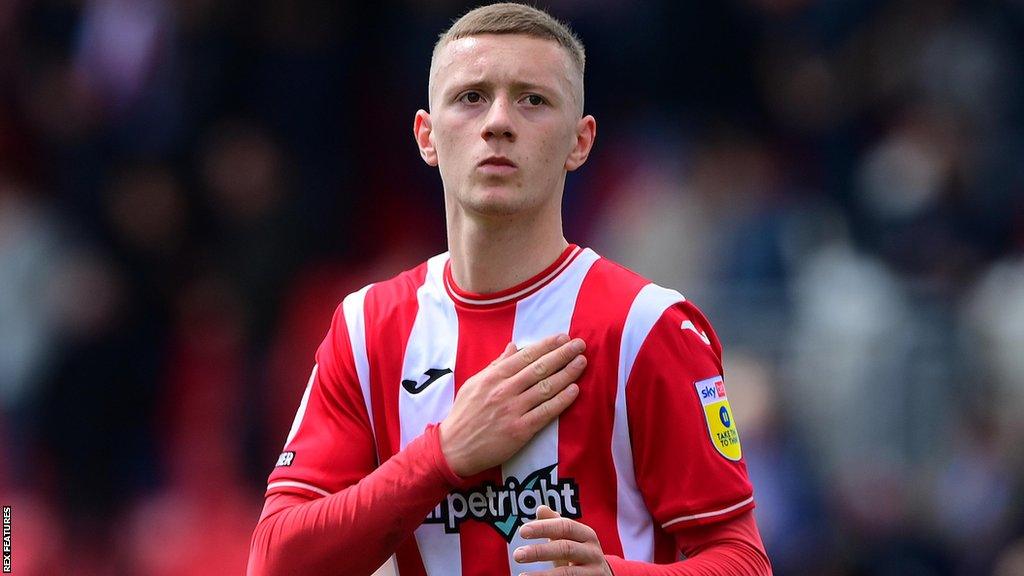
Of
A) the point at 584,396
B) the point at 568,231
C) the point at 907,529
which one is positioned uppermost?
the point at 568,231

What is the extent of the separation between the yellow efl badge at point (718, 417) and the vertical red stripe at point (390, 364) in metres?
0.70

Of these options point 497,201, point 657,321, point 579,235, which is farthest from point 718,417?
point 579,235

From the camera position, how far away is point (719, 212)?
7234mm

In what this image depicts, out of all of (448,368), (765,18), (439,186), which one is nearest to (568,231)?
(439,186)

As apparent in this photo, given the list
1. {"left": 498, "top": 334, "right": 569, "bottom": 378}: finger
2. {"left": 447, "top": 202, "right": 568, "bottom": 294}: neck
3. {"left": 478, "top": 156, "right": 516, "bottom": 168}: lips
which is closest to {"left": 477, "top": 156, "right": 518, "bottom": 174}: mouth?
{"left": 478, "top": 156, "right": 516, "bottom": 168}: lips

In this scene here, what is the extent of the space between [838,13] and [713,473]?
5206 mm

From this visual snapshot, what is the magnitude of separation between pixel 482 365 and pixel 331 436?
383 millimetres

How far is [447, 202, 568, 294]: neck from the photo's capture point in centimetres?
336

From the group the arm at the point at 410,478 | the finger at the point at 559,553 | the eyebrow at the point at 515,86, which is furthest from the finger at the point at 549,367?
the eyebrow at the point at 515,86

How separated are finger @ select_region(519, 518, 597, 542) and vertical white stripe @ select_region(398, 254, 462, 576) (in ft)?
1.50

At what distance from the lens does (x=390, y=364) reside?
340 centimetres

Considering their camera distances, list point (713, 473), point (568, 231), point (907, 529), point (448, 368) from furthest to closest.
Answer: point (568, 231) → point (907, 529) → point (448, 368) → point (713, 473)

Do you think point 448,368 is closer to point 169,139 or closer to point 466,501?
point 466,501

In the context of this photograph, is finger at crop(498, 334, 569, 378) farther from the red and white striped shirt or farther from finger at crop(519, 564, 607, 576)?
finger at crop(519, 564, 607, 576)
